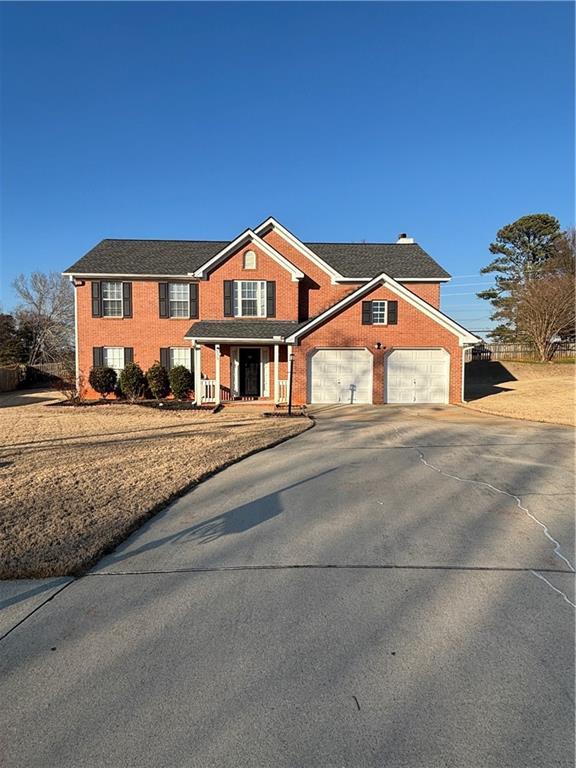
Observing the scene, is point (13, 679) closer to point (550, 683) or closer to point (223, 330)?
point (550, 683)

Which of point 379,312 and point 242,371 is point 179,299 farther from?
point 379,312

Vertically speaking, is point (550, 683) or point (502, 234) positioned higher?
point (502, 234)

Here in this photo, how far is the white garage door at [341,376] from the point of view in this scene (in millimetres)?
19375

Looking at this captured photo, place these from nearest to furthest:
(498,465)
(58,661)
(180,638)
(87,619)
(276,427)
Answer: (58,661) < (180,638) < (87,619) < (498,465) < (276,427)

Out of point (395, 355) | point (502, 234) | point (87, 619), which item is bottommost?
point (87, 619)

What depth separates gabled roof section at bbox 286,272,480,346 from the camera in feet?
62.5

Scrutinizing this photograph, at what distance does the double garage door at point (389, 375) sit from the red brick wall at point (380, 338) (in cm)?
25

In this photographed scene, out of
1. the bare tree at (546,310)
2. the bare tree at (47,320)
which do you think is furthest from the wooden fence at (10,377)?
the bare tree at (546,310)

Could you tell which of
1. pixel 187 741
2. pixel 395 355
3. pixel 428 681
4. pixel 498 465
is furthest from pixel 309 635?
pixel 395 355

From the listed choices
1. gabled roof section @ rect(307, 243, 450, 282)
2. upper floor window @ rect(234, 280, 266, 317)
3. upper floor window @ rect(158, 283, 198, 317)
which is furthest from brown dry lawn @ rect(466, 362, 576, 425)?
upper floor window @ rect(158, 283, 198, 317)

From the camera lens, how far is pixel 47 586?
3.90 m

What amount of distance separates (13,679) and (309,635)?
68.8 inches

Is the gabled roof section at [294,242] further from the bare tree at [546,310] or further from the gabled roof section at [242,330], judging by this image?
the bare tree at [546,310]

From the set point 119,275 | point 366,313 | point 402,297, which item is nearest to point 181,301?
point 119,275
